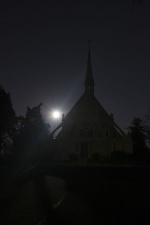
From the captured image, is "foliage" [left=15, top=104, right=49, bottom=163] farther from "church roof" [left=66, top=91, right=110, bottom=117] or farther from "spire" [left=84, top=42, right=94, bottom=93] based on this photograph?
"spire" [left=84, top=42, right=94, bottom=93]

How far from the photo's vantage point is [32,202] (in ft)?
31.9

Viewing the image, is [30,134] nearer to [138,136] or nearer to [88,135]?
[88,135]

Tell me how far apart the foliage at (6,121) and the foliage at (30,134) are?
4.08 ft

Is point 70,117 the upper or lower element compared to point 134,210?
upper

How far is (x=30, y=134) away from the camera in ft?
105

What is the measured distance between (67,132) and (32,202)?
1511 inches

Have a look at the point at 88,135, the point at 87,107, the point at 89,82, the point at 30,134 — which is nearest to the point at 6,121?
the point at 30,134

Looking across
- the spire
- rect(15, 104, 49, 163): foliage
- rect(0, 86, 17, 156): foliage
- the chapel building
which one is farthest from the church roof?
rect(0, 86, 17, 156): foliage

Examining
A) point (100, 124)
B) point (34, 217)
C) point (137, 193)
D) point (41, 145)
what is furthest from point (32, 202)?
point (100, 124)

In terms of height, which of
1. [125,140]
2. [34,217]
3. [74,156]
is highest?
[125,140]

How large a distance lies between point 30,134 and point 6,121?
4.48m

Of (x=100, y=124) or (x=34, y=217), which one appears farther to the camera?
(x=100, y=124)

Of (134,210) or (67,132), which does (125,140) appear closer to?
(67,132)

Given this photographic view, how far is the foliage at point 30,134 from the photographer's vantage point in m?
31.6
